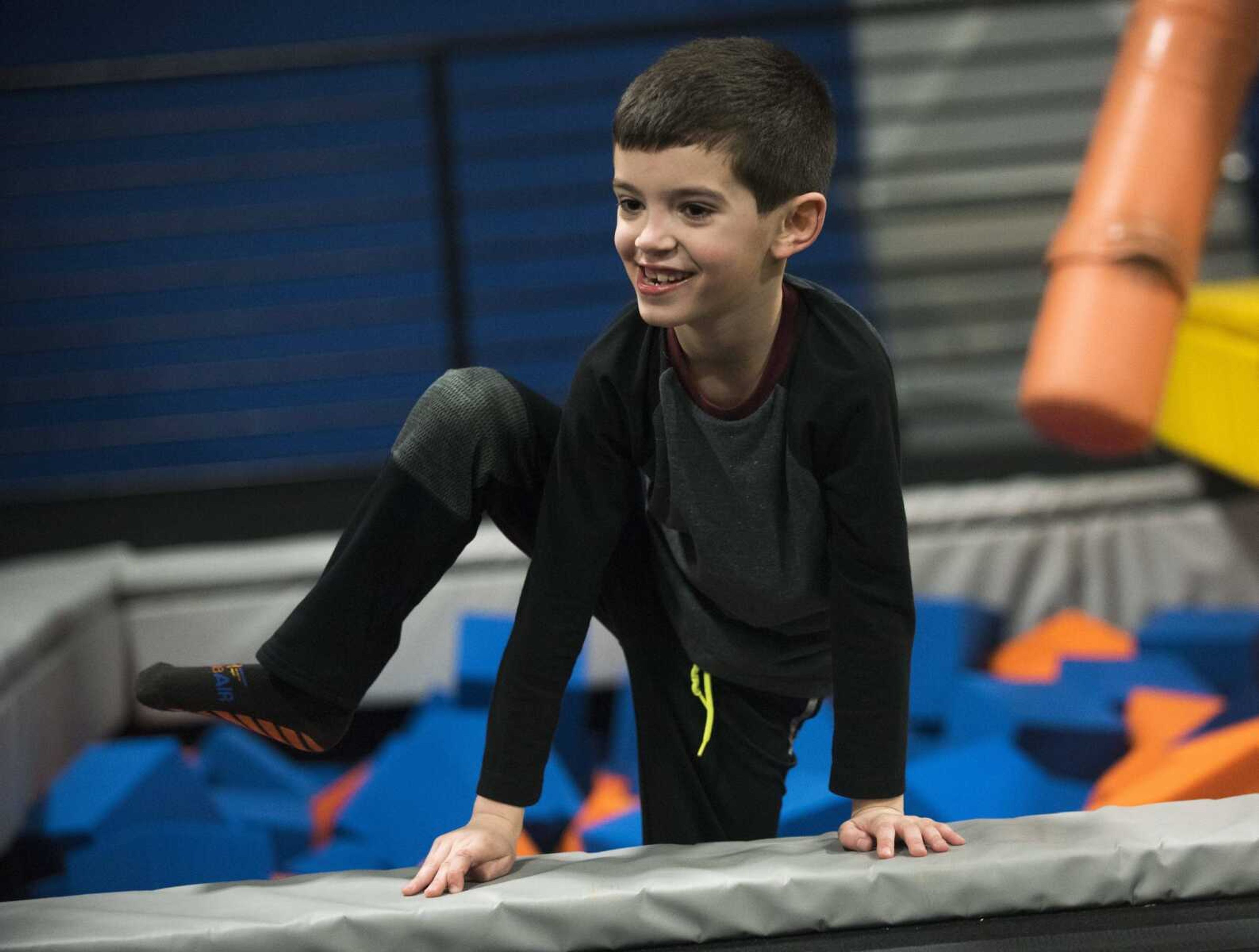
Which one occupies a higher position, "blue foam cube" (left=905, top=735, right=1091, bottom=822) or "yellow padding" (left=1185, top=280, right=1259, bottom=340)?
"yellow padding" (left=1185, top=280, right=1259, bottom=340)

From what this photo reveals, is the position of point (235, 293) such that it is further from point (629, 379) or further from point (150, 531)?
point (629, 379)

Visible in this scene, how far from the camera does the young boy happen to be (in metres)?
1.10

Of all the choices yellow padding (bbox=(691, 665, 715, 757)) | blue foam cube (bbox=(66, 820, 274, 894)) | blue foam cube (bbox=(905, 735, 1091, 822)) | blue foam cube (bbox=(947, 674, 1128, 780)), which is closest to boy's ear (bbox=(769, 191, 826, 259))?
yellow padding (bbox=(691, 665, 715, 757))

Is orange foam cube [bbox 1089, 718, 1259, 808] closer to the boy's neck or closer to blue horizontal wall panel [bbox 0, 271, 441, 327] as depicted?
the boy's neck

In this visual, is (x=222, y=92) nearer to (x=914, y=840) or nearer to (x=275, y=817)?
(x=275, y=817)

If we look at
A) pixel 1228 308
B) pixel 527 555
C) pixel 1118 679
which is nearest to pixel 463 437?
pixel 527 555

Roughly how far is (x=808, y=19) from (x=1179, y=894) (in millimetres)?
2056

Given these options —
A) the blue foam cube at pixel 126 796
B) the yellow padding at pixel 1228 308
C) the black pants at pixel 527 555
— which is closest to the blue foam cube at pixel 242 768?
Answer: the blue foam cube at pixel 126 796

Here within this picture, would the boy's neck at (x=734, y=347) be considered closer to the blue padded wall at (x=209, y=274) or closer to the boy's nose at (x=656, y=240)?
the boy's nose at (x=656, y=240)

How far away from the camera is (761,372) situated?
1.16 metres

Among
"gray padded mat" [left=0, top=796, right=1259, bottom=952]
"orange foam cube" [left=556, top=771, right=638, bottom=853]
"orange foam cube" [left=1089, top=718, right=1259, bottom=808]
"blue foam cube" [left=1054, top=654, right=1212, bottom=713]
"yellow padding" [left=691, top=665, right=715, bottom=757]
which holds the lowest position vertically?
"orange foam cube" [left=556, top=771, right=638, bottom=853]

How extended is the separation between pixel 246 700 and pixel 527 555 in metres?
0.26

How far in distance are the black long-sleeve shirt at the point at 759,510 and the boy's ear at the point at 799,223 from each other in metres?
0.09

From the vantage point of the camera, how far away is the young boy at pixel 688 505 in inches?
43.2
